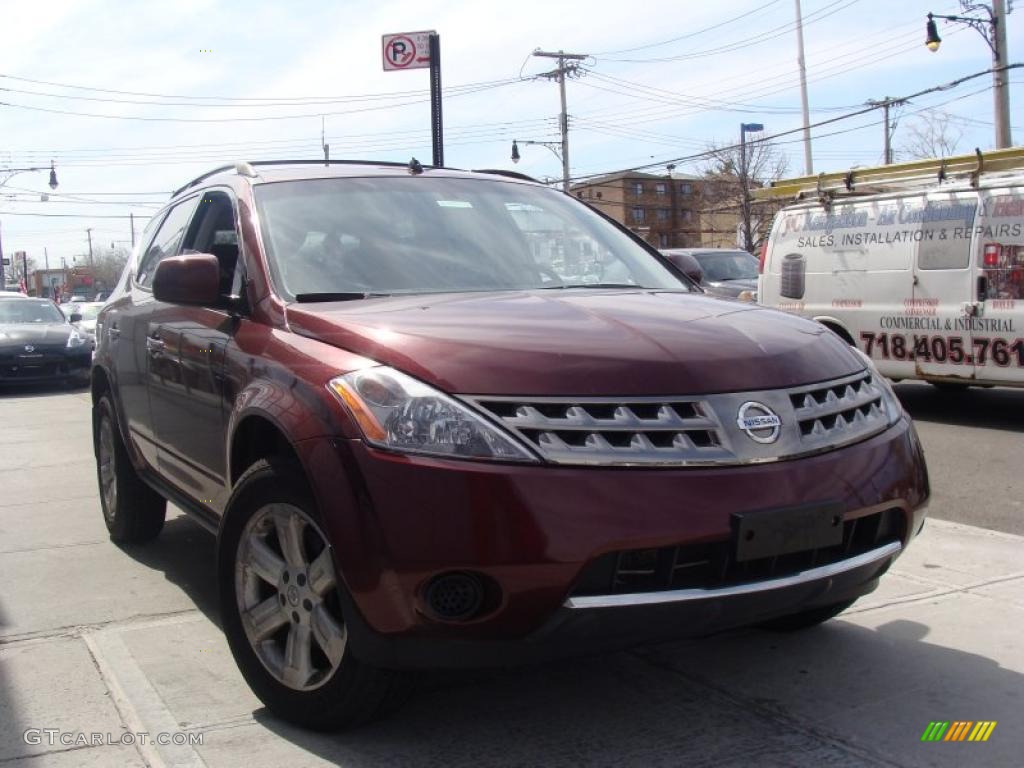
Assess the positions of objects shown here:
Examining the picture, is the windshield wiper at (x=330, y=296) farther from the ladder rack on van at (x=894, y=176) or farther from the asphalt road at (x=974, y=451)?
the ladder rack on van at (x=894, y=176)

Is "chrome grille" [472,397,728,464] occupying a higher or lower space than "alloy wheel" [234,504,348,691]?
higher

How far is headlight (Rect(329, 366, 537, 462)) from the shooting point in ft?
8.84

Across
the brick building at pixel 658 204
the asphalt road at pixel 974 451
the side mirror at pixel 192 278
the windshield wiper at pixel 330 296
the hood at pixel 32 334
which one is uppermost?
the brick building at pixel 658 204

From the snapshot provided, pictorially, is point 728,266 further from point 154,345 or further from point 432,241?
point 432,241

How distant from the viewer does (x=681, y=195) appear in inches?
3728

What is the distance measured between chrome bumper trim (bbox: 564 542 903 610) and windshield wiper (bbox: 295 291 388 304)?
4.65ft

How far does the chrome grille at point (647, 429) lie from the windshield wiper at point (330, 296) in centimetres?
98

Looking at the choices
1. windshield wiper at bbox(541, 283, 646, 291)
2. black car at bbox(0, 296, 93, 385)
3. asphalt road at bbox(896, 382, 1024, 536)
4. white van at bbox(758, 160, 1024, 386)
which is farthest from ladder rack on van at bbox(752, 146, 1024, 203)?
black car at bbox(0, 296, 93, 385)

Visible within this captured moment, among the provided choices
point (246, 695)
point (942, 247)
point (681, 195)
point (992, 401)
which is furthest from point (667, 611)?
point (681, 195)

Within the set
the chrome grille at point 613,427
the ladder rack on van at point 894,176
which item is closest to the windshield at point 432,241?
the chrome grille at point 613,427

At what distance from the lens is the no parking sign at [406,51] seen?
1344 centimetres

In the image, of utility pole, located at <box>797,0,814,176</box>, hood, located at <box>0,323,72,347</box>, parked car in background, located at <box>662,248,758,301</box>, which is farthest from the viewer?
utility pole, located at <box>797,0,814,176</box>

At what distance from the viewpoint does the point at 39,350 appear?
15602 mm

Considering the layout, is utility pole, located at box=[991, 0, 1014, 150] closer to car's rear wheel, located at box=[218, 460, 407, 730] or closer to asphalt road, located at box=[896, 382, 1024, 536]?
asphalt road, located at box=[896, 382, 1024, 536]
